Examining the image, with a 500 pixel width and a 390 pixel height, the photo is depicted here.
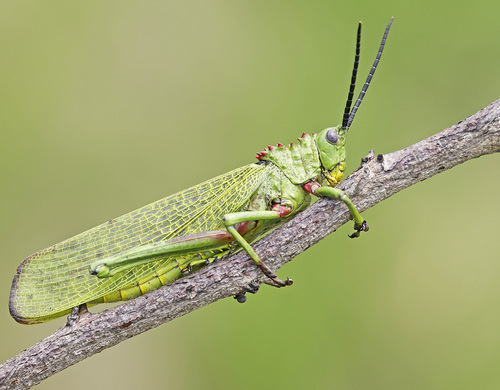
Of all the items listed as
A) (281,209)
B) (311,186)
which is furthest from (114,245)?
(311,186)

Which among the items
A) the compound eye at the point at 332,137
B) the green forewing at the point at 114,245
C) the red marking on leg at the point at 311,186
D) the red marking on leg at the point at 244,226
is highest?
the green forewing at the point at 114,245

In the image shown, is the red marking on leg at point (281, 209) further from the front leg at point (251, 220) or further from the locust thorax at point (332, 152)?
the locust thorax at point (332, 152)

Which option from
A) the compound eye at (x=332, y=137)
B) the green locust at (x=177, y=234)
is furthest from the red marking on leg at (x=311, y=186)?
the compound eye at (x=332, y=137)

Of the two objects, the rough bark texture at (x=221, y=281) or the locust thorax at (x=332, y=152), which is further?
the locust thorax at (x=332, y=152)

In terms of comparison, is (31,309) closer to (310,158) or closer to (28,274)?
(28,274)

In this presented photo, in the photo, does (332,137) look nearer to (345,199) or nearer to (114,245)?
(345,199)
